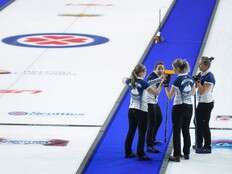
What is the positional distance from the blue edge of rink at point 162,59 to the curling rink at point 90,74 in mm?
19

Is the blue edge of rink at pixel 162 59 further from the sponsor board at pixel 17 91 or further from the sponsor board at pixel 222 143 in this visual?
the sponsor board at pixel 17 91

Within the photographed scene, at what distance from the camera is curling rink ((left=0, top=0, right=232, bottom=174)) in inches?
565

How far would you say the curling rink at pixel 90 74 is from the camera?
14.4 metres

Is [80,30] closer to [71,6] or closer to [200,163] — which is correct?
[71,6]

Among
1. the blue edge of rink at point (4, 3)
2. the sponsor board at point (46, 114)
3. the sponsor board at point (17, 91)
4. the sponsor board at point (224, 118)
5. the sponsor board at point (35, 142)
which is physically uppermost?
the blue edge of rink at point (4, 3)

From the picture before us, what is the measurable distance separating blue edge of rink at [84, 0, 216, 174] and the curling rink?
0.06ft

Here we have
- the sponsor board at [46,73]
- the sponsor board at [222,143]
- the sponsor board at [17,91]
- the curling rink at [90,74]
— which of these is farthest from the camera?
the sponsor board at [46,73]

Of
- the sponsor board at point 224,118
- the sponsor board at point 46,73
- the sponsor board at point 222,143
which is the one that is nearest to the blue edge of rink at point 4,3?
the sponsor board at point 46,73

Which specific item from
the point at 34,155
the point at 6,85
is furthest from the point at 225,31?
the point at 34,155

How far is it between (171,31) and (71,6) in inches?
236

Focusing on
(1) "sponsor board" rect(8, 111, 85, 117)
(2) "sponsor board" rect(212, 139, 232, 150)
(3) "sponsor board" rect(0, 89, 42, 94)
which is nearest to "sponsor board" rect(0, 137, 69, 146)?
(1) "sponsor board" rect(8, 111, 85, 117)

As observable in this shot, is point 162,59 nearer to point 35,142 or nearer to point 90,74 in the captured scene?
point 90,74

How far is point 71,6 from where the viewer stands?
30.9m

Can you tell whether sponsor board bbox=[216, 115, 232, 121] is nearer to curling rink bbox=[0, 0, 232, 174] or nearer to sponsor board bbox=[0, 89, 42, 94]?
curling rink bbox=[0, 0, 232, 174]
